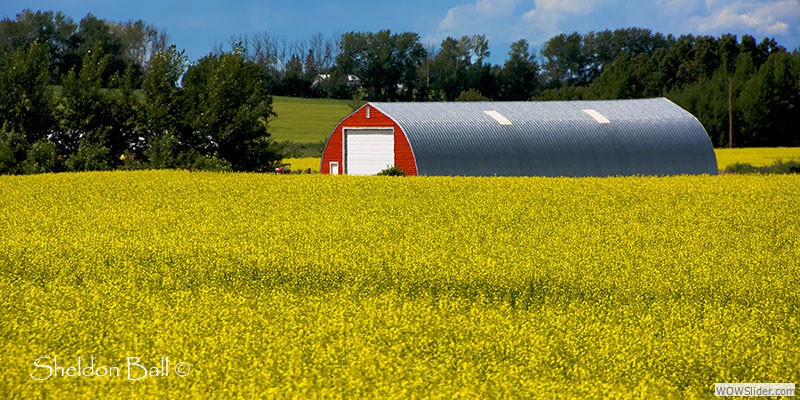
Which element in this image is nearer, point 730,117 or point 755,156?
point 755,156

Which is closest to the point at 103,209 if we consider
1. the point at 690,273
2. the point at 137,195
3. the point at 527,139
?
the point at 137,195

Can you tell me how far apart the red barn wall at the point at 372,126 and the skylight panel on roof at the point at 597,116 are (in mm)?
11770

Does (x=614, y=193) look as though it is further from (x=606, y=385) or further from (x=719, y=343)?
(x=606, y=385)

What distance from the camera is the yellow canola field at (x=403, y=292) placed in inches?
408

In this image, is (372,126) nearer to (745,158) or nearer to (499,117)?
(499,117)

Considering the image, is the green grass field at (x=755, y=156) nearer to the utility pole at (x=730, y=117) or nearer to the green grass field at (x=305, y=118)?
the utility pole at (x=730, y=117)

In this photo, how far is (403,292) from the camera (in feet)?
49.3

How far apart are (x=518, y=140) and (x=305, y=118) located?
7065 centimetres

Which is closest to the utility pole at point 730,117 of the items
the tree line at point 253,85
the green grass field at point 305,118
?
the tree line at point 253,85

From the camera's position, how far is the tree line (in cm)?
4134

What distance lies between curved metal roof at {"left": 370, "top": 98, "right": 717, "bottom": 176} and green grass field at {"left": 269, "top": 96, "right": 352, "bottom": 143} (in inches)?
1719

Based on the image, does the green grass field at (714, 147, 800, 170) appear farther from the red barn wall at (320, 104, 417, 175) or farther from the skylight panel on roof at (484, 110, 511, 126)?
the red barn wall at (320, 104, 417, 175)

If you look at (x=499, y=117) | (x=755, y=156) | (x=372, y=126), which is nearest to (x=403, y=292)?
(x=372, y=126)

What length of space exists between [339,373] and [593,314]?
439cm
